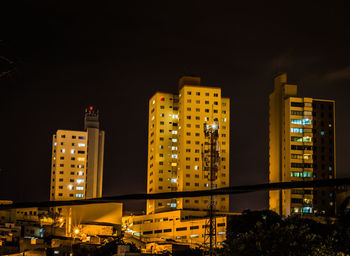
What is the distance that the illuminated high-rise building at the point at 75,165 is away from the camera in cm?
9681

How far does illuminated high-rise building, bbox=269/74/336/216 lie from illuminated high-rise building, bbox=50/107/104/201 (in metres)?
35.1

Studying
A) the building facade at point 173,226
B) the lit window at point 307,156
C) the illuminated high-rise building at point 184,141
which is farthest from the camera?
the illuminated high-rise building at point 184,141

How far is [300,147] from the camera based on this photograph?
8025cm

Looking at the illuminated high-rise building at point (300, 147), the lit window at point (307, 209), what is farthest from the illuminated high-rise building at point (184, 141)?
the lit window at point (307, 209)

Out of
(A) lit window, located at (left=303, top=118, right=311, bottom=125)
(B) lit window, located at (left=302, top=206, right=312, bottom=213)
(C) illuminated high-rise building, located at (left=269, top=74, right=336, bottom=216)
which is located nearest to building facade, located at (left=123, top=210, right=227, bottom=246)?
(C) illuminated high-rise building, located at (left=269, top=74, right=336, bottom=216)

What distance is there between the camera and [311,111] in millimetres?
81688

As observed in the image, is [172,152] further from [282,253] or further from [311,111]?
[282,253]

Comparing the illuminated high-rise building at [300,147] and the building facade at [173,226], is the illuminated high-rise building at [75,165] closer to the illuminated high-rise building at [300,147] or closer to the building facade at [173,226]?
the building facade at [173,226]

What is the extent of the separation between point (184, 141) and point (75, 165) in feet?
74.4

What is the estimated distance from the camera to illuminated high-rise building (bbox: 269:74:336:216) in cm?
7838

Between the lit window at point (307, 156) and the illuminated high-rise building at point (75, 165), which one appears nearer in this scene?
the lit window at point (307, 156)

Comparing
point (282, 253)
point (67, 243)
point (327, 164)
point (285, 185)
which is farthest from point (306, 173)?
point (285, 185)

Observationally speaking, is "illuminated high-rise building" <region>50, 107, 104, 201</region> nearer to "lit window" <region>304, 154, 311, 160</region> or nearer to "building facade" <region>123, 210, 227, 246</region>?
"building facade" <region>123, 210, 227, 246</region>

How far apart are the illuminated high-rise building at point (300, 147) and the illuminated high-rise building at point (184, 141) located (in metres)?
9.69
